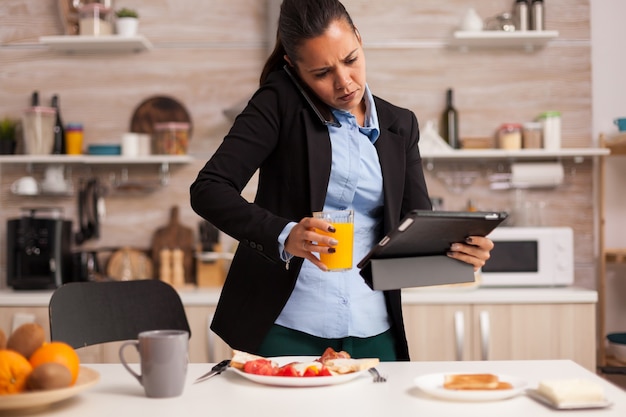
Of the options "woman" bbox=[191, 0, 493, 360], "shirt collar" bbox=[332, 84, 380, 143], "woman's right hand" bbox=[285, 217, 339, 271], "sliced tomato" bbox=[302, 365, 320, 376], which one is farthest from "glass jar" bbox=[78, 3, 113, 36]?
"sliced tomato" bbox=[302, 365, 320, 376]

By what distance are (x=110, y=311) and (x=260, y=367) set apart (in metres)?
0.61

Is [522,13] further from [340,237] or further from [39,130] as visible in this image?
[340,237]

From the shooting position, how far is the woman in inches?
66.6

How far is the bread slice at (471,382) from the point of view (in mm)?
1331

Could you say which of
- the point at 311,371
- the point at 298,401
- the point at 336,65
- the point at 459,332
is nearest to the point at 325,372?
Answer: the point at 311,371

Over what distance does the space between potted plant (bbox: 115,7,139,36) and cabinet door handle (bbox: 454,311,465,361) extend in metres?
1.97

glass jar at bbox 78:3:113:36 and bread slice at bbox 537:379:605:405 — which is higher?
glass jar at bbox 78:3:113:36

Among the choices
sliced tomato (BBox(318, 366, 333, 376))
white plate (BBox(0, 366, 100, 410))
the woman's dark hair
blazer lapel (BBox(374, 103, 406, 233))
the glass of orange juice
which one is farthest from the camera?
blazer lapel (BBox(374, 103, 406, 233))

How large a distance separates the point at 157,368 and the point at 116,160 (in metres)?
2.56

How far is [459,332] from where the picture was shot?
329cm

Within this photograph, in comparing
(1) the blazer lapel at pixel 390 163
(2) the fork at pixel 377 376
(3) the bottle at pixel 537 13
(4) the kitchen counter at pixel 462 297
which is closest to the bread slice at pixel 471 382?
(2) the fork at pixel 377 376

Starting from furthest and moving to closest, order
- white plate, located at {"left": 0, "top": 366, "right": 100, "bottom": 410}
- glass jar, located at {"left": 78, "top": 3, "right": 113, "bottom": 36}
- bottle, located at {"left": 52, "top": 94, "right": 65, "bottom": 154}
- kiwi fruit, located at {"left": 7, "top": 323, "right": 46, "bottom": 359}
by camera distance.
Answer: bottle, located at {"left": 52, "top": 94, "right": 65, "bottom": 154}, glass jar, located at {"left": 78, "top": 3, "right": 113, "bottom": 36}, kiwi fruit, located at {"left": 7, "top": 323, "right": 46, "bottom": 359}, white plate, located at {"left": 0, "top": 366, "right": 100, "bottom": 410}

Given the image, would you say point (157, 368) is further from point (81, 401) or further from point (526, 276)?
point (526, 276)

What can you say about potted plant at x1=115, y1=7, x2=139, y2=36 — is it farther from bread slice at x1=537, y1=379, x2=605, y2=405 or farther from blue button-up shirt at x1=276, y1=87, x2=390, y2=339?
bread slice at x1=537, y1=379, x2=605, y2=405
